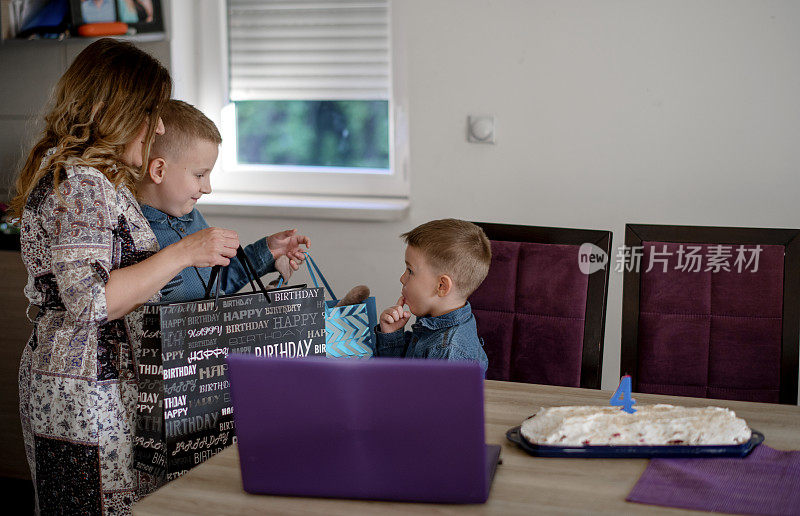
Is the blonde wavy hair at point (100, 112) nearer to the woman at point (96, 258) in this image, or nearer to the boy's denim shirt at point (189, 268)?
the woman at point (96, 258)

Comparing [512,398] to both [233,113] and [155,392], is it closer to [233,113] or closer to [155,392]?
[155,392]

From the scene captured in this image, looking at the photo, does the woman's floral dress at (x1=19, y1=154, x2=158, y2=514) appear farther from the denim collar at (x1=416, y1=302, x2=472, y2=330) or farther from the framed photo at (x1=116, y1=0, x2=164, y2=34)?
the framed photo at (x1=116, y1=0, x2=164, y2=34)

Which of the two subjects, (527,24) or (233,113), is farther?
(233,113)

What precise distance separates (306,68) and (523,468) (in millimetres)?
2259

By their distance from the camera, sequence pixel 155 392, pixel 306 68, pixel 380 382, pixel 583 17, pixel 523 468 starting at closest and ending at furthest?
pixel 380 382, pixel 523 468, pixel 155 392, pixel 583 17, pixel 306 68

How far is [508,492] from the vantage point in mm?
1169

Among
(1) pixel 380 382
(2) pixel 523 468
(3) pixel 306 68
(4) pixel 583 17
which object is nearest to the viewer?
(1) pixel 380 382

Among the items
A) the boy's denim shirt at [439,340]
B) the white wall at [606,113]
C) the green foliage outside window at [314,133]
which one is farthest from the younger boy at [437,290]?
the green foliage outside window at [314,133]

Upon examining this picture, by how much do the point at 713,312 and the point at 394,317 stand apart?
0.76 meters

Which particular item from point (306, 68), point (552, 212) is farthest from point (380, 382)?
point (306, 68)

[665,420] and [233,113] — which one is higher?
[233,113]

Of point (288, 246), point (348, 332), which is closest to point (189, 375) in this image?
point (348, 332)

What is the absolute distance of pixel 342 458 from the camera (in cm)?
111

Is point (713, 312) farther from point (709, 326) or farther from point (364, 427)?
point (364, 427)
